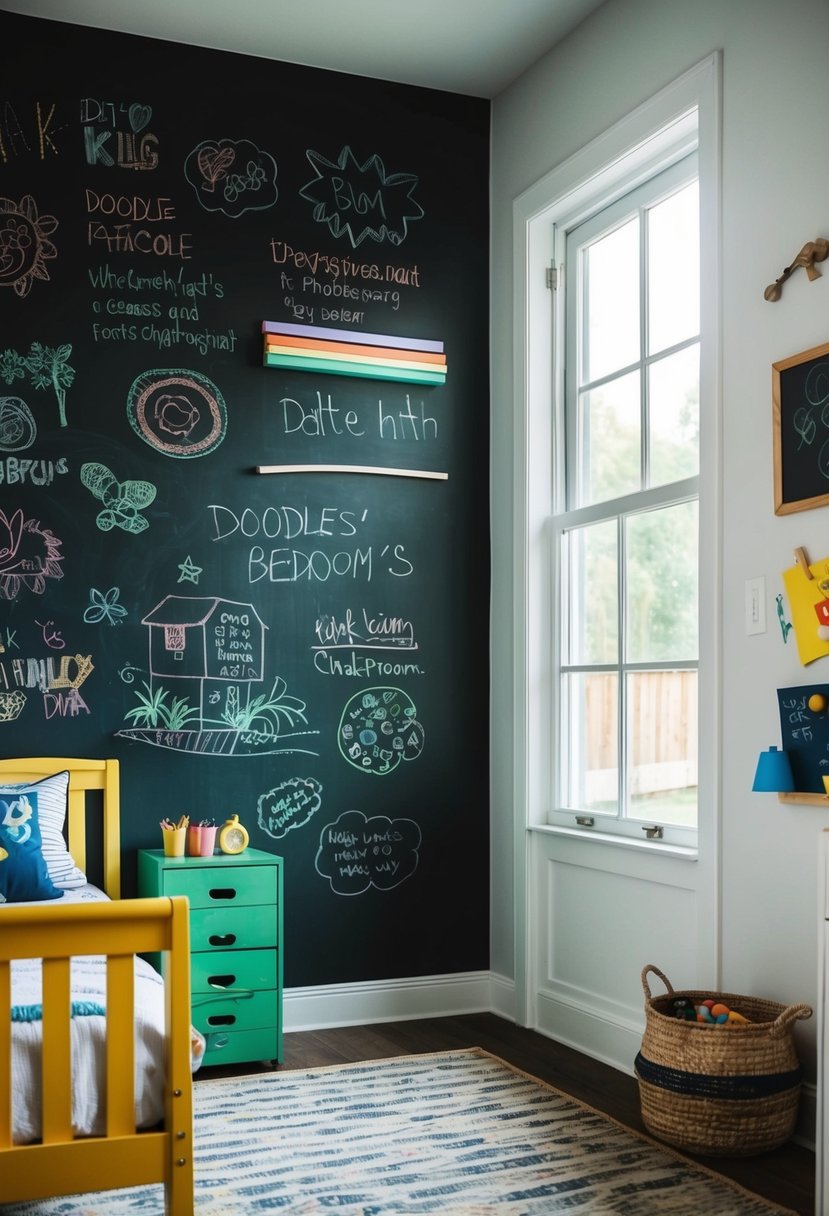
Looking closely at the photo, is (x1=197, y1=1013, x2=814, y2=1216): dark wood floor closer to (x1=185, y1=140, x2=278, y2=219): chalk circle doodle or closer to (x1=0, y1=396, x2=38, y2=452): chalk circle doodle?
(x1=0, y1=396, x2=38, y2=452): chalk circle doodle

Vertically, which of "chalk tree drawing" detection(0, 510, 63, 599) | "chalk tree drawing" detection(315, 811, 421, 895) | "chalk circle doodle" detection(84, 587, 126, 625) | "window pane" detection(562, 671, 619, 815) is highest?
"chalk tree drawing" detection(0, 510, 63, 599)

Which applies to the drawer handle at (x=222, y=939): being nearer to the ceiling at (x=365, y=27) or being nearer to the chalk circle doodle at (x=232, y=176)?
the chalk circle doodle at (x=232, y=176)

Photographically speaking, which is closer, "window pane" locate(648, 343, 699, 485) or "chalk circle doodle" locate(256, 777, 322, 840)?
"window pane" locate(648, 343, 699, 485)

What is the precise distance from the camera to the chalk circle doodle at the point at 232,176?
3.96m

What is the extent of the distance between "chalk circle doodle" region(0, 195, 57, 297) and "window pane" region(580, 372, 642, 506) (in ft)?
5.80

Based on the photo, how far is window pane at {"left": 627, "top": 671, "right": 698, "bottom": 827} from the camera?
3395mm

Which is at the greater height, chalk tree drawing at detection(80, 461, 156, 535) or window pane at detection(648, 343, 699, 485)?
window pane at detection(648, 343, 699, 485)

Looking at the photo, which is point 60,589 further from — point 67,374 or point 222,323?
point 222,323

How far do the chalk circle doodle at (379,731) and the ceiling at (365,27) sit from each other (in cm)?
211

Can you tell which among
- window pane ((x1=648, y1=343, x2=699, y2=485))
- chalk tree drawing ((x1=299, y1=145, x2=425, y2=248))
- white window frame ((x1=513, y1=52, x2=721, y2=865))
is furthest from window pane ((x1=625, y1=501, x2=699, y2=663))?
chalk tree drawing ((x1=299, y1=145, x2=425, y2=248))

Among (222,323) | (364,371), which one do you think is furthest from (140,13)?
(364,371)

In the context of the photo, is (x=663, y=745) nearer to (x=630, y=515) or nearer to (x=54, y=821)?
(x=630, y=515)

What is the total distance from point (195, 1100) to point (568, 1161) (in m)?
1.02

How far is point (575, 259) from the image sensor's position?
407 centimetres
